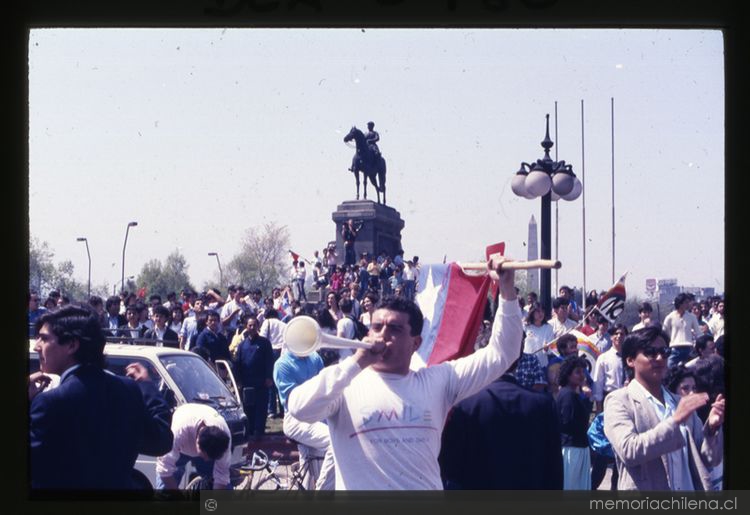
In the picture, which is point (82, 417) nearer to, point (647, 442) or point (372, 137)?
point (372, 137)

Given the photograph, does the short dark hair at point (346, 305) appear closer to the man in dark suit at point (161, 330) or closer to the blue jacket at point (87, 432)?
the man in dark suit at point (161, 330)

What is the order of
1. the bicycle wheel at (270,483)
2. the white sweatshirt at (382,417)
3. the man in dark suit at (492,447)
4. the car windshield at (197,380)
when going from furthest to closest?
the car windshield at (197,380), the bicycle wheel at (270,483), the man in dark suit at (492,447), the white sweatshirt at (382,417)

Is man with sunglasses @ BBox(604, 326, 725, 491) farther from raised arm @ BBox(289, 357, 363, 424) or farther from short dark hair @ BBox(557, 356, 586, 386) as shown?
raised arm @ BBox(289, 357, 363, 424)

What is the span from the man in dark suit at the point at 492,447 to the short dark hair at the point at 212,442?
3.76 ft

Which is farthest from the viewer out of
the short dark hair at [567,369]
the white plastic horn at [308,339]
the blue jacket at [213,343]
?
the blue jacket at [213,343]

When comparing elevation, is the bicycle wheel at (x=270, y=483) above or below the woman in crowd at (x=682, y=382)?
below

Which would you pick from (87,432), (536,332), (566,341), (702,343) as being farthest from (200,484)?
(566,341)

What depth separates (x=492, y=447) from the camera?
4605 mm

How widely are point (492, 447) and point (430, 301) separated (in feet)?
2.42

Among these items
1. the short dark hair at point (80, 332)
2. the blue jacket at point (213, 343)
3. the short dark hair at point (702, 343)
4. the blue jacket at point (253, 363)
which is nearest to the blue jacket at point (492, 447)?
the short dark hair at point (80, 332)

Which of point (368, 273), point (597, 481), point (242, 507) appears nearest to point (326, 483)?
point (242, 507)

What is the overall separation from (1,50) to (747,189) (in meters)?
3.60

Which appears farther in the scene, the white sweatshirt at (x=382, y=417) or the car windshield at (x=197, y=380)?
the car windshield at (x=197, y=380)

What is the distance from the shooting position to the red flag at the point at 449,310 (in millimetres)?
4785
